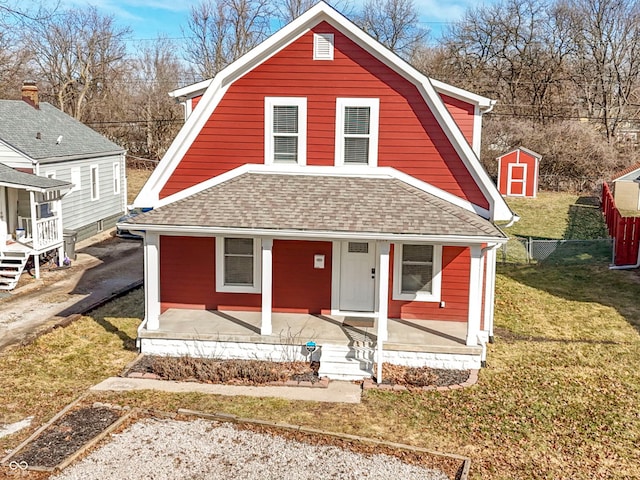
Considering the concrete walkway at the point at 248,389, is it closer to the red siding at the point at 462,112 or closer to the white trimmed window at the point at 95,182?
the red siding at the point at 462,112

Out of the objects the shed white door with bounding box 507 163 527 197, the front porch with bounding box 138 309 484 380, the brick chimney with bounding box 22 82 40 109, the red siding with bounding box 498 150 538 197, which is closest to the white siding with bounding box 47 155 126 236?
the brick chimney with bounding box 22 82 40 109

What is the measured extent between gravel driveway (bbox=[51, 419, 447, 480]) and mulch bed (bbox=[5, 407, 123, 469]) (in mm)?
351

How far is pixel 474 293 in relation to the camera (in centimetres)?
1159

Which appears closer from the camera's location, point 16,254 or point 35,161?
point 16,254

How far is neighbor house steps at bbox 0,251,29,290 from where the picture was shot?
18594 mm

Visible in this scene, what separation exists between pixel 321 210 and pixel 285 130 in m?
2.19

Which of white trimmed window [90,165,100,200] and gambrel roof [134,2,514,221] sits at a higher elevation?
gambrel roof [134,2,514,221]

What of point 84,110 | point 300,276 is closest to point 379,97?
point 300,276

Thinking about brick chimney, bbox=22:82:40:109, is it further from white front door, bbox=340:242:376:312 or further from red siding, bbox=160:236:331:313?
white front door, bbox=340:242:376:312

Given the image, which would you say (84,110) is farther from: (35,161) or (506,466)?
(506,466)

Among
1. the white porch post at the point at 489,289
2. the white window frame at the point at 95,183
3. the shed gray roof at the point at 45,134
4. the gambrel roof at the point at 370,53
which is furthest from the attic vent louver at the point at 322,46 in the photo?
the white window frame at the point at 95,183

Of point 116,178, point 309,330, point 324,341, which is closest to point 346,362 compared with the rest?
point 324,341

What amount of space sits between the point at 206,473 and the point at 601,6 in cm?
5078

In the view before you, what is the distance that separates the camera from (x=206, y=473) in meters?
7.87
